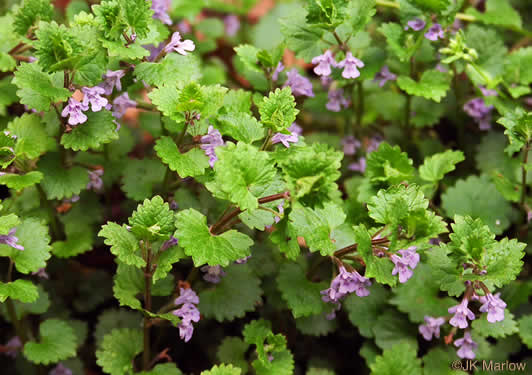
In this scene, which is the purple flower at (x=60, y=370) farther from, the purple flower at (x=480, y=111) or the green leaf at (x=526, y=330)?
the purple flower at (x=480, y=111)

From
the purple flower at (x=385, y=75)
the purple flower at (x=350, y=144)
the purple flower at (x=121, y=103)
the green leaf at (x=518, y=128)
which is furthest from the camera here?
the purple flower at (x=350, y=144)

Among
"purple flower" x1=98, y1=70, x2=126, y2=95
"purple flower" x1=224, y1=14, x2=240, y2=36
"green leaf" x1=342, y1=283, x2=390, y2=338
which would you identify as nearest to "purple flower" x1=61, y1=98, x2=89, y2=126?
"purple flower" x1=98, y1=70, x2=126, y2=95

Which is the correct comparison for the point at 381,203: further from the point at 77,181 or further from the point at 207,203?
the point at 77,181

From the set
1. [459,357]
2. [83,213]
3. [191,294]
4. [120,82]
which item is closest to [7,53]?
[120,82]

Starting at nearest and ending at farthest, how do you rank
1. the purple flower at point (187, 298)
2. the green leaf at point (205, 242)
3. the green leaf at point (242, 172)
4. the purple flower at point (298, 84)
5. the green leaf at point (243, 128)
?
the green leaf at point (242, 172), the green leaf at point (205, 242), the green leaf at point (243, 128), the purple flower at point (187, 298), the purple flower at point (298, 84)

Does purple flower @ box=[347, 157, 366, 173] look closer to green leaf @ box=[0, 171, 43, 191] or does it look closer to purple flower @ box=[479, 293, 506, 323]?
purple flower @ box=[479, 293, 506, 323]

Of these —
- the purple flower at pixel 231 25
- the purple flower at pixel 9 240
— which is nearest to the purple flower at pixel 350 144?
the purple flower at pixel 231 25
